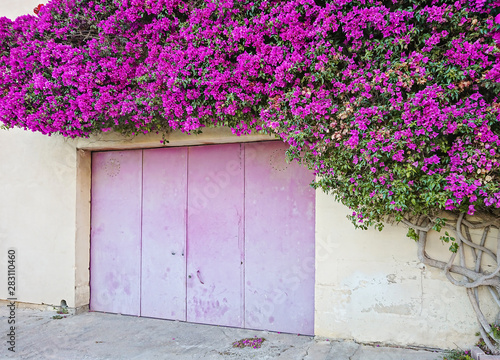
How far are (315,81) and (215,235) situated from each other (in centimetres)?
237

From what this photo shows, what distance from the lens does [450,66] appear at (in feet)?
9.49

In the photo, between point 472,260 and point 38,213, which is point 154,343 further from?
point 472,260

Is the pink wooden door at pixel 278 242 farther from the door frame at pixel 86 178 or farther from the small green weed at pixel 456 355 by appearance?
the small green weed at pixel 456 355

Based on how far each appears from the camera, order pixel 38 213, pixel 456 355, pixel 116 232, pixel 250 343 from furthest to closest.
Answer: pixel 38 213, pixel 116 232, pixel 250 343, pixel 456 355

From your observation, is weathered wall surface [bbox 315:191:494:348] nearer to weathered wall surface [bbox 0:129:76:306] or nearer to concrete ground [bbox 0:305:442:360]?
concrete ground [bbox 0:305:442:360]

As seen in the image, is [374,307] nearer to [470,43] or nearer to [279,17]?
[470,43]

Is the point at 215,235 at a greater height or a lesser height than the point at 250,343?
greater

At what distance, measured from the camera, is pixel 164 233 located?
5.07 meters

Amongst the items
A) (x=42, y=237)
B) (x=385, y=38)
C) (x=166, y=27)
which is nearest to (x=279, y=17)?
(x=385, y=38)

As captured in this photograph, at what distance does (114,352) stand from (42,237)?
2.32 meters

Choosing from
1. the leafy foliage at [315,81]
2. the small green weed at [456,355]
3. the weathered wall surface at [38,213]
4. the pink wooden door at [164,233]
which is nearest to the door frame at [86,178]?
the weathered wall surface at [38,213]

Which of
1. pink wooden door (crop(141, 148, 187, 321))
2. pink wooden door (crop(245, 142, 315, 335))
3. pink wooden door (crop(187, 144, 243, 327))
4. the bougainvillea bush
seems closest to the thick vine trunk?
the bougainvillea bush

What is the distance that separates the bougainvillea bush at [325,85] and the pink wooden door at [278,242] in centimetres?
79

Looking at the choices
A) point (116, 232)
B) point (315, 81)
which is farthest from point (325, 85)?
point (116, 232)
